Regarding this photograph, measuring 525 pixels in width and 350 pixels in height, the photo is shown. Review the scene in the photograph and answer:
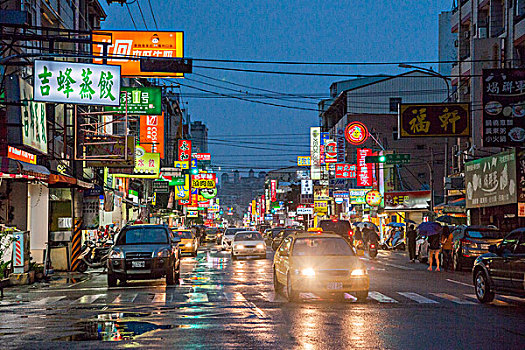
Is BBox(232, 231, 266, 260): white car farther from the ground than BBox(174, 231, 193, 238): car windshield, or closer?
closer

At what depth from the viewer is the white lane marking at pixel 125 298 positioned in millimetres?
18102

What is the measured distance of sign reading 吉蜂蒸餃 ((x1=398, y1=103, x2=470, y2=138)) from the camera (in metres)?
36.7

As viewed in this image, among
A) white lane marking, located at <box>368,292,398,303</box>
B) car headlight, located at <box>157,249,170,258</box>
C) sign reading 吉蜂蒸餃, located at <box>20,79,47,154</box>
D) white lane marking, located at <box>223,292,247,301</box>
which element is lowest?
white lane marking, located at <box>223,292,247,301</box>

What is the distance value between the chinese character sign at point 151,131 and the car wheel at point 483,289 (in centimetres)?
4359

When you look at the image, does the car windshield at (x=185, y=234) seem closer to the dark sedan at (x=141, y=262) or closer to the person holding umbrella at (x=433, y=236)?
the person holding umbrella at (x=433, y=236)

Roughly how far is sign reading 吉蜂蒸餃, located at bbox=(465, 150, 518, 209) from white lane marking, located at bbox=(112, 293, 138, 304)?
23.7 meters

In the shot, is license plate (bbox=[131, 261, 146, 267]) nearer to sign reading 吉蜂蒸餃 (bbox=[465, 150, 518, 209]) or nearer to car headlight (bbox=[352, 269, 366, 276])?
car headlight (bbox=[352, 269, 366, 276])

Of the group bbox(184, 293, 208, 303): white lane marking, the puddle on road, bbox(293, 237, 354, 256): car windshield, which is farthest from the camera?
bbox(293, 237, 354, 256): car windshield

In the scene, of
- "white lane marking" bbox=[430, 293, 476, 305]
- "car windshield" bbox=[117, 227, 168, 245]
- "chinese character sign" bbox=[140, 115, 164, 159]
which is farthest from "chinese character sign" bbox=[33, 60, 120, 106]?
"chinese character sign" bbox=[140, 115, 164, 159]

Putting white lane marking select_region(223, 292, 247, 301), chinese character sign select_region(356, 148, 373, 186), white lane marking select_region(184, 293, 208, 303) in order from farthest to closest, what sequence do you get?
chinese character sign select_region(356, 148, 373, 186) < white lane marking select_region(223, 292, 247, 301) < white lane marking select_region(184, 293, 208, 303)

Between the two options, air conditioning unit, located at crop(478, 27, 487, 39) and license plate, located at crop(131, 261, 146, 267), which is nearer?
license plate, located at crop(131, 261, 146, 267)

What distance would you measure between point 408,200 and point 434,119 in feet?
97.1

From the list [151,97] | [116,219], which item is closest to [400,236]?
[116,219]

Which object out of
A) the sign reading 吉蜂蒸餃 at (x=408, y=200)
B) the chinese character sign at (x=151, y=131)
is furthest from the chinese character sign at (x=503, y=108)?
the chinese character sign at (x=151, y=131)
